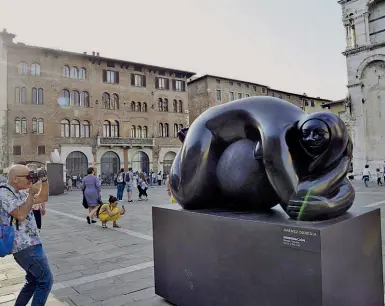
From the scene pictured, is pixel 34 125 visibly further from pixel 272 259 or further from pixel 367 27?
pixel 272 259

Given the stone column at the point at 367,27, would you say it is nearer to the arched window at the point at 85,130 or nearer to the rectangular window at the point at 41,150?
the arched window at the point at 85,130

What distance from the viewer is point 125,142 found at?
3359 centimetres

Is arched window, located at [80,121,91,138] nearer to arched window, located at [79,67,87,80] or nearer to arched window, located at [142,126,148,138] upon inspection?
arched window, located at [79,67,87,80]

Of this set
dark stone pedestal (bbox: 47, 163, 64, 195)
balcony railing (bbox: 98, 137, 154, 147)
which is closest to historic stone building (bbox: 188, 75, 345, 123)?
balcony railing (bbox: 98, 137, 154, 147)

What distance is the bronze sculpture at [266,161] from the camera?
2.28 meters

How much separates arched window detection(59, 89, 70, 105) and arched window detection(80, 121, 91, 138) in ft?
8.13

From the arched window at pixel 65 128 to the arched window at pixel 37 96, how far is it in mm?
2660

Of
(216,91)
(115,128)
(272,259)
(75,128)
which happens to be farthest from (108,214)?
(216,91)

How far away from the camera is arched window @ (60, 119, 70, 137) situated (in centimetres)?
3120

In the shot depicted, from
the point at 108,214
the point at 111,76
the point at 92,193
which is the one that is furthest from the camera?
the point at 111,76

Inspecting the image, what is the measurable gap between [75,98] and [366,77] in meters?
25.2

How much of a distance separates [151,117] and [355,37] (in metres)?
21.0

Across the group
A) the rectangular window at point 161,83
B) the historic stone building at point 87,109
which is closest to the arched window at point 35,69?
the historic stone building at point 87,109

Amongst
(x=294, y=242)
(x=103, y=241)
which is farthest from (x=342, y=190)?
(x=103, y=241)
